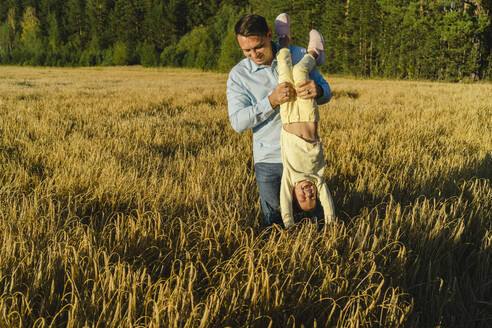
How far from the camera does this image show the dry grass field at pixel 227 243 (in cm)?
115

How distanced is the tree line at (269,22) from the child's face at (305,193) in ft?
95.9

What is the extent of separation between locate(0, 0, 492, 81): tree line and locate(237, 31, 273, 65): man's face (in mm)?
28886

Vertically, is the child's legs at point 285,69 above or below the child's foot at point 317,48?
below

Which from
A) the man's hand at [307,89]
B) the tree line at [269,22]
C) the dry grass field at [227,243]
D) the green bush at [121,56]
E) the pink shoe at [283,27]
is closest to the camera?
the dry grass field at [227,243]

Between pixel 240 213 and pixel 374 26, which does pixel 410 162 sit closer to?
pixel 240 213

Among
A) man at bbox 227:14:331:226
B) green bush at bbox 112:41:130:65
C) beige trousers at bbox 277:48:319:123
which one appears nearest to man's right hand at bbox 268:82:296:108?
beige trousers at bbox 277:48:319:123

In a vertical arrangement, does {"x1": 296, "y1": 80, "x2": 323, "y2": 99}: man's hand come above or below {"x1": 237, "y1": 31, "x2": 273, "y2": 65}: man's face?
below

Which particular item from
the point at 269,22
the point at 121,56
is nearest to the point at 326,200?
the point at 269,22

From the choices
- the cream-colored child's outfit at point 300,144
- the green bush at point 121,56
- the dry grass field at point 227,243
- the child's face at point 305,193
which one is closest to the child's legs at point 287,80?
the cream-colored child's outfit at point 300,144

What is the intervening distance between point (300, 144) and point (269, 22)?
42095 millimetres

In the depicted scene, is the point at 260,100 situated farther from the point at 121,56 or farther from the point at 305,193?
the point at 121,56

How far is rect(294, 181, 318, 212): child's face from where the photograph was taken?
4.77ft

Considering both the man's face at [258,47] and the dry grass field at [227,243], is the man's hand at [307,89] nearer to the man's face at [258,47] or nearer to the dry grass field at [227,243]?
the man's face at [258,47]

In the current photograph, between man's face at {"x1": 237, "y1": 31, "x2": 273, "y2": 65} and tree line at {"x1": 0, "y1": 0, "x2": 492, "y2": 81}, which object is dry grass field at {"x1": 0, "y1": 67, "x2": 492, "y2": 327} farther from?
tree line at {"x1": 0, "y1": 0, "x2": 492, "y2": 81}
